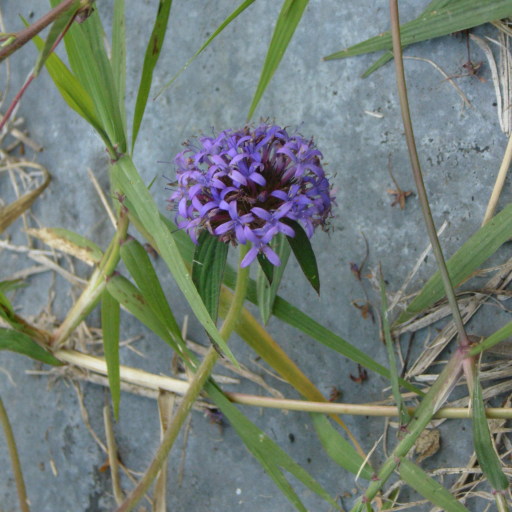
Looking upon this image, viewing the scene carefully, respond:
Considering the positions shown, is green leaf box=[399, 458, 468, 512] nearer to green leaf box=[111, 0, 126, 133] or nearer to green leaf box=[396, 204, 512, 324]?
green leaf box=[396, 204, 512, 324]

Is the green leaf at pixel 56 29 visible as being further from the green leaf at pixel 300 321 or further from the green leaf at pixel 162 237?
the green leaf at pixel 300 321

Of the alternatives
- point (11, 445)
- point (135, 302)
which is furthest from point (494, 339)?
point (11, 445)

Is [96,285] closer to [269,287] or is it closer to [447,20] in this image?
[269,287]

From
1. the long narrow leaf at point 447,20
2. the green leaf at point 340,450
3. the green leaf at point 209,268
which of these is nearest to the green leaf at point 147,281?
the green leaf at point 209,268

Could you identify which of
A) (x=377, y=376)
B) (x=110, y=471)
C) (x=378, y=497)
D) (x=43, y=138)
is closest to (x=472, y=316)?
(x=377, y=376)

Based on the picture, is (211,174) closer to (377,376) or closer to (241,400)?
(241,400)
